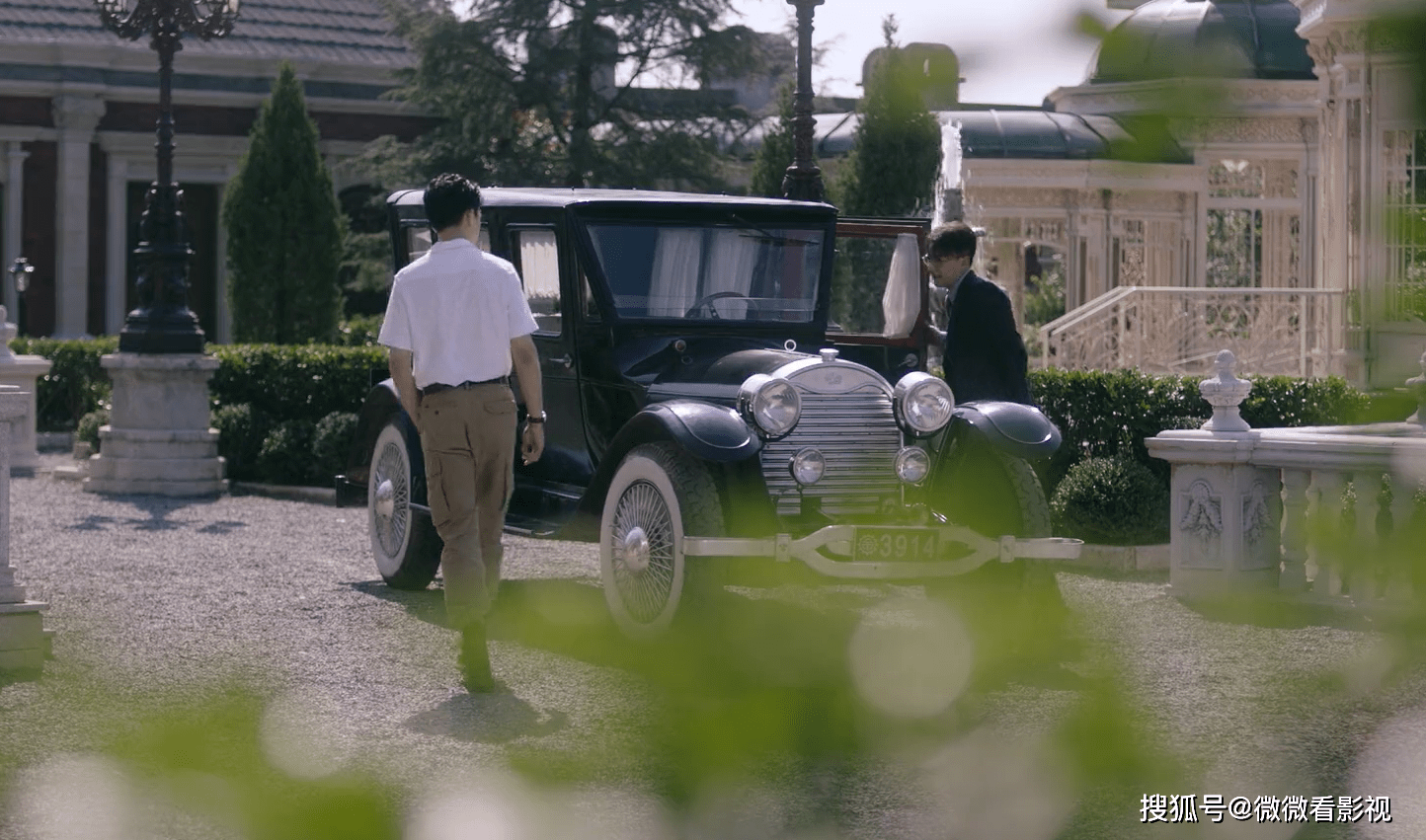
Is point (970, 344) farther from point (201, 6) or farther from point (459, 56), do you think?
point (459, 56)

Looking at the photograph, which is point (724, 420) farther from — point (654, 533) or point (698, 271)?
point (698, 271)

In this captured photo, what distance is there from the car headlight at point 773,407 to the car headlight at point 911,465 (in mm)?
495

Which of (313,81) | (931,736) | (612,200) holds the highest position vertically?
(313,81)

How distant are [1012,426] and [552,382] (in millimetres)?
2260

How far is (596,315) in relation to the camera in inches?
336

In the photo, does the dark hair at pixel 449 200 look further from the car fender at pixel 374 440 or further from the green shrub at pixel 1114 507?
the green shrub at pixel 1114 507

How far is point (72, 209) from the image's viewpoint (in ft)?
85.3

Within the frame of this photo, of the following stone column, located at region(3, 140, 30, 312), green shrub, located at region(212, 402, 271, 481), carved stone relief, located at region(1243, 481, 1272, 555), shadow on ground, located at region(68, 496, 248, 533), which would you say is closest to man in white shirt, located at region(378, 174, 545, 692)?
carved stone relief, located at region(1243, 481, 1272, 555)

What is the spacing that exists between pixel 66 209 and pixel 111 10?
11.2 meters

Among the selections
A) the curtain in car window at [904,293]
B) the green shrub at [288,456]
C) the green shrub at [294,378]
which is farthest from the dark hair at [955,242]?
the green shrub at [288,456]

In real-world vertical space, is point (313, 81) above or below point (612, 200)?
above

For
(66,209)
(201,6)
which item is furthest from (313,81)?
(201,6)

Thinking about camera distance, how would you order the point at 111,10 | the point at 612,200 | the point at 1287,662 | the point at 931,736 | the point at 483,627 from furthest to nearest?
the point at 111,10 < the point at 612,200 < the point at 1287,662 < the point at 483,627 < the point at 931,736

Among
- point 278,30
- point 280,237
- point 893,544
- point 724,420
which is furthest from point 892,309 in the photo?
point 278,30
